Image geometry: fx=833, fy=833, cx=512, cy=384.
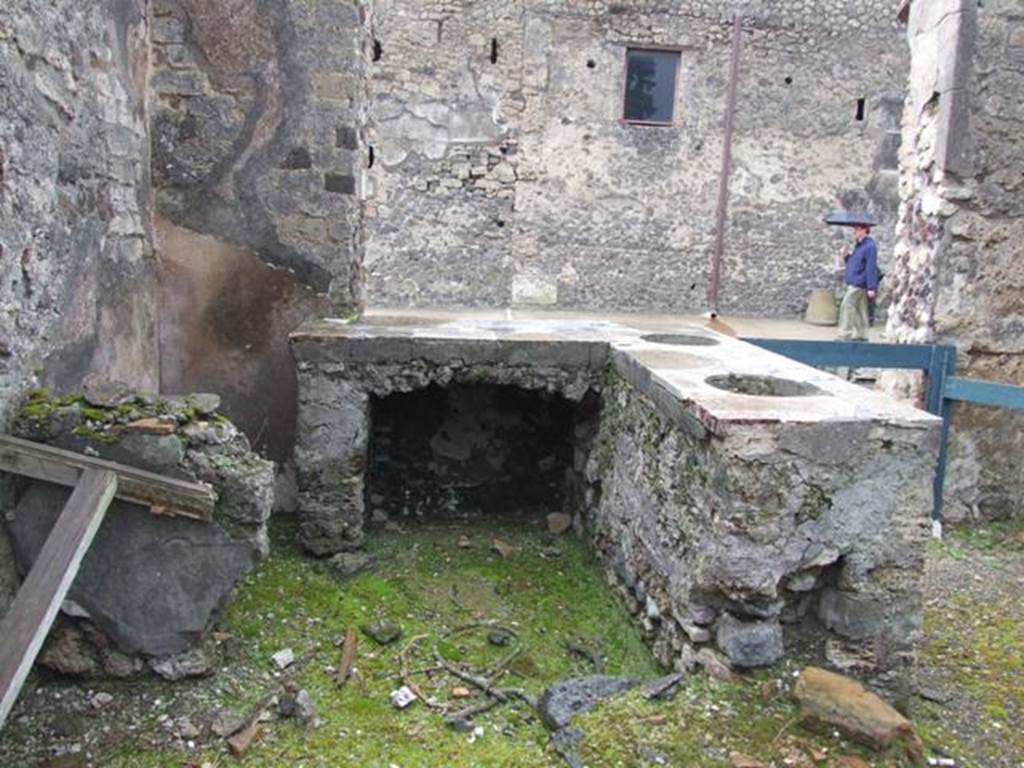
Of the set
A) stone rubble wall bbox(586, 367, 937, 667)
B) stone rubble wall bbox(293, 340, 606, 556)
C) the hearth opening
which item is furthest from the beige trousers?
stone rubble wall bbox(586, 367, 937, 667)

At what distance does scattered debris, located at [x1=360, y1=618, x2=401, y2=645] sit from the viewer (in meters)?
3.61

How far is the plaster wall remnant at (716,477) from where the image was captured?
112 inches

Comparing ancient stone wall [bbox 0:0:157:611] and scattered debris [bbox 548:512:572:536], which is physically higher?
ancient stone wall [bbox 0:0:157:611]

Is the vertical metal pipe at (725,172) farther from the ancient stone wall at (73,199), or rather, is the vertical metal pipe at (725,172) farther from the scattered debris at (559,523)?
the ancient stone wall at (73,199)

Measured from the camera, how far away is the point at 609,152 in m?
12.8

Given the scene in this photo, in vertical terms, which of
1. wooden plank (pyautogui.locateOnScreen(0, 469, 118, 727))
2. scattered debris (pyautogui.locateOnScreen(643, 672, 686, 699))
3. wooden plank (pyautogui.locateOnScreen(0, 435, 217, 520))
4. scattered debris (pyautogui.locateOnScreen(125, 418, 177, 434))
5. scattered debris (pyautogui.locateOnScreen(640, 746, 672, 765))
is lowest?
scattered debris (pyautogui.locateOnScreen(640, 746, 672, 765))

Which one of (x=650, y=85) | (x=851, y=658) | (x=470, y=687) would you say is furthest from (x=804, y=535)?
(x=650, y=85)

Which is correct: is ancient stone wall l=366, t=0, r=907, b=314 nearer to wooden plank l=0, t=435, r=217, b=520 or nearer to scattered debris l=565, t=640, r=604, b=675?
scattered debris l=565, t=640, r=604, b=675

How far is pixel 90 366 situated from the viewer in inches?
143

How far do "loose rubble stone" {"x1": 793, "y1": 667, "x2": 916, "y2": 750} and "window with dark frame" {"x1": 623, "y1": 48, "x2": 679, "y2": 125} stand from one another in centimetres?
1123

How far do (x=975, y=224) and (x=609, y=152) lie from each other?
796 cm

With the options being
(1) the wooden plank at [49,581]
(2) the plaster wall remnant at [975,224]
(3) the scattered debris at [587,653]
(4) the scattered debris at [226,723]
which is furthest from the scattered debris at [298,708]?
(2) the plaster wall remnant at [975,224]

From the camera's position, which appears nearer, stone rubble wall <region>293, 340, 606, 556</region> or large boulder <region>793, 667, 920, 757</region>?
large boulder <region>793, 667, 920, 757</region>

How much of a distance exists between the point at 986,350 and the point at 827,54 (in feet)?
29.0
